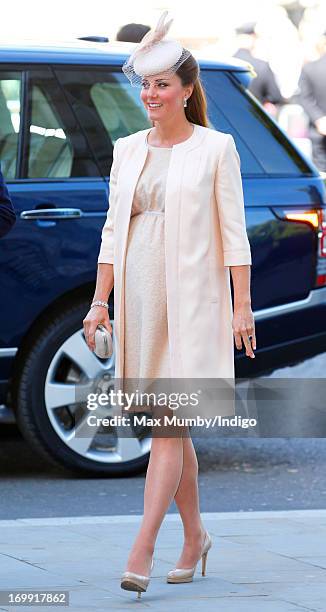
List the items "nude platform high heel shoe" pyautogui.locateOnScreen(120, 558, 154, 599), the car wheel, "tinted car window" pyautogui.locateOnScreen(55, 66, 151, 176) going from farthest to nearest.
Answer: "tinted car window" pyautogui.locateOnScreen(55, 66, 151, 176) → the car wheel → "nude platform high heel shoe" pyautogui.locateOnScreen(120, 558, 154, 599)

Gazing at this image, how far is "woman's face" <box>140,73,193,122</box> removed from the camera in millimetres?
5125

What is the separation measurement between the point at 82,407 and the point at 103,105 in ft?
Answer: 4.45

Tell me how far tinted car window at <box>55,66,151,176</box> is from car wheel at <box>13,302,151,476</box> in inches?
29.6

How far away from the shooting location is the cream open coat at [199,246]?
5.03 m

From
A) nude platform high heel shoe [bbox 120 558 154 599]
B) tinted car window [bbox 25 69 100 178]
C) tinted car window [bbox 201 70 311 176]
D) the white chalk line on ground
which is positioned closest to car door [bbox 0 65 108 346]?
tinted car window [bbox 25 69 100 178]

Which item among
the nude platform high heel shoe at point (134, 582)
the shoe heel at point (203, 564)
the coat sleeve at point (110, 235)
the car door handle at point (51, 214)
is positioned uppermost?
the car door handle at point (51, 214)

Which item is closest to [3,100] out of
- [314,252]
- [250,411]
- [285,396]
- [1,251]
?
[1,251]

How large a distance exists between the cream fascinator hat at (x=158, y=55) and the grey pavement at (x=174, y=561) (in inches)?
62.6

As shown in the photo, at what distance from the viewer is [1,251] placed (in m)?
7.02

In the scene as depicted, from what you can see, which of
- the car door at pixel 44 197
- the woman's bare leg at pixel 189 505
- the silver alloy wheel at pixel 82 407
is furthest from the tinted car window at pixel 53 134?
the woman's bare leg at pixel 189 505

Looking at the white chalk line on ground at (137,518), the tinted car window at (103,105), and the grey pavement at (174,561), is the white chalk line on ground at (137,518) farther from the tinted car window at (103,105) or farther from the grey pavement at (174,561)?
the tinted car window at (103,105)

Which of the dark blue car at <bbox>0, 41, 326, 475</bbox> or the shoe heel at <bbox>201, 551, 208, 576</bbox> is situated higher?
the dark blue car at <bbox>0, 41, 326, 475</bbox>

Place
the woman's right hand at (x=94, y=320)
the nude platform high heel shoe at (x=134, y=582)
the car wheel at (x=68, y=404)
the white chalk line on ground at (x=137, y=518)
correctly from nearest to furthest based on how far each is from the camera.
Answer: the nude platform high heel shoe at (x=134, y=582), the woman's right hand at (x=94, y=320), the white chalk line on ground at (x=137, y=518), the car wheel at (x=68, y=404)

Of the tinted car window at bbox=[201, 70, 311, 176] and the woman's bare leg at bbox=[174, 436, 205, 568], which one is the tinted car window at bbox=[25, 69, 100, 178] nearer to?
the tinted car window at bbox=[201, 70, 311, 176]
